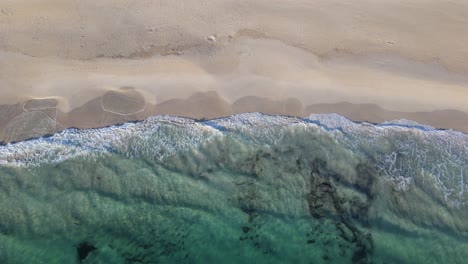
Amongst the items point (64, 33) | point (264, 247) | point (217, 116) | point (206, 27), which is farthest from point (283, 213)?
point (64, 33)

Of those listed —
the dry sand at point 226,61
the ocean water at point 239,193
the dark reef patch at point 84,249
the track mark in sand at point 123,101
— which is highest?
the dry sand at point 226,61

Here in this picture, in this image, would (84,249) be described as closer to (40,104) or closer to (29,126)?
(29,126)

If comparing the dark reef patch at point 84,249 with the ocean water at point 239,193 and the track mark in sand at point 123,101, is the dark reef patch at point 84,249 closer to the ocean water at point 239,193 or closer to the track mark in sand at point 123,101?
the ocean water at point 239,193

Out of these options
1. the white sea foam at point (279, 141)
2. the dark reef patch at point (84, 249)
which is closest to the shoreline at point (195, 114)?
the white sea foam at point (279, 141)

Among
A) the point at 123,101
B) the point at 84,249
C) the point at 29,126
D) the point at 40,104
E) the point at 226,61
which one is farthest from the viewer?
the point at 226,61

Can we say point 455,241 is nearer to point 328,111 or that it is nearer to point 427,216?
point 427,216

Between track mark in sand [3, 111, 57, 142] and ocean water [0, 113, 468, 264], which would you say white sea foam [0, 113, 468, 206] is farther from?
track mark in sand [3, 111, 57, 142]

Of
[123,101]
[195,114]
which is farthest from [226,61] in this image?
[123,101]
